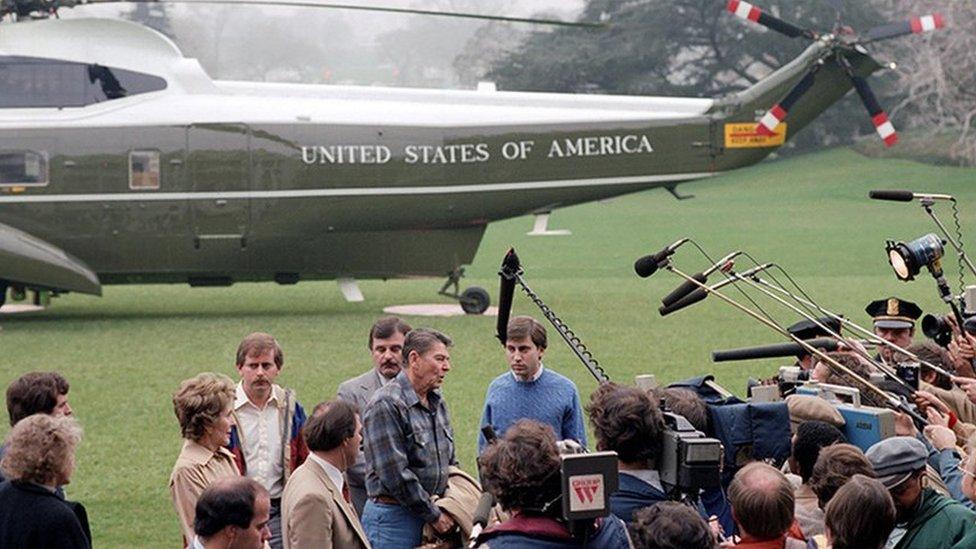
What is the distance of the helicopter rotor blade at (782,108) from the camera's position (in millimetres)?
19969

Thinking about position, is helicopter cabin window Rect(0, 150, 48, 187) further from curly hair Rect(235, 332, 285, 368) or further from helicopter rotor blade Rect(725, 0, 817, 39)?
curly hair Rect(235, 332, 285, 368)

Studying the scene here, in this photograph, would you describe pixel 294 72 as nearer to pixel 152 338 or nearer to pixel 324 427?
pixel 152 338

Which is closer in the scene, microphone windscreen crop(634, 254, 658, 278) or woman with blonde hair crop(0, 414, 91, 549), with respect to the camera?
woman with blonde hair crop(0, 414, 91, 549)

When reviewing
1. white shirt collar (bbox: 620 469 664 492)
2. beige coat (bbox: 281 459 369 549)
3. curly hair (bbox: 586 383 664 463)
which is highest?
curly hair (bbox: 586 383 664 463)

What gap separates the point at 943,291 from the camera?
731 centimetres

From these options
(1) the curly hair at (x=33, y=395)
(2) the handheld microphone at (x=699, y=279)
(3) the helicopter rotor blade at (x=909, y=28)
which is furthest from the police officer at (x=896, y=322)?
(3) the helicopter rotor blade at (x=909, y=28)

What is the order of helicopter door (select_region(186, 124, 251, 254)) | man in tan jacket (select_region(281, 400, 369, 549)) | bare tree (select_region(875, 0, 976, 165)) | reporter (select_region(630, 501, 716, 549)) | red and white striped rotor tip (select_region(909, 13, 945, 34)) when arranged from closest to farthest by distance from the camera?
reporter (select_region(630, 501, 716, 549))
man in tan jacket (select_region(281, 400, 369, 549))
red and white striped rotor tip (select_region(909, 13, 945, 34))
helicopter door (select_region(186, 124, 251, 254))
bare tree (select_region(875, 0, 976, 165))

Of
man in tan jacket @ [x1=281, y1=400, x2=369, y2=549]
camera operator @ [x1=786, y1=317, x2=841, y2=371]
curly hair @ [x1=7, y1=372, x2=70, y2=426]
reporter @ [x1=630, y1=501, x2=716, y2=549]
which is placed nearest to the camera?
reporter @ [x1=630, y1=501, x2=716, y2=549]

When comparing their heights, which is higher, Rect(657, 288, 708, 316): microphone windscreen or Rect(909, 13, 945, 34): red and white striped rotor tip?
Rect(909, 13, 945, 34): red and white striped rotor tip

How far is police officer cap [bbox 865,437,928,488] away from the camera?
5.25 meters

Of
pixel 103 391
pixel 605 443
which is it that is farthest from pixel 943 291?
pixel 103 391

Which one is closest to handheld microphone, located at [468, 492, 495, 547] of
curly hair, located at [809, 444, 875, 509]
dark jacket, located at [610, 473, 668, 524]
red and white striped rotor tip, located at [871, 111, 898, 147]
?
dark jacket, located at [610, 473, 668, 524]

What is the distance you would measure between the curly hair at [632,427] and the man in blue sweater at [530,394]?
1.97 m

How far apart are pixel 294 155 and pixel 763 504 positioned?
15.0m
